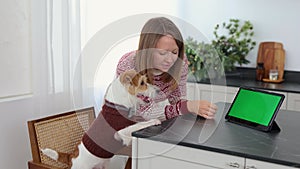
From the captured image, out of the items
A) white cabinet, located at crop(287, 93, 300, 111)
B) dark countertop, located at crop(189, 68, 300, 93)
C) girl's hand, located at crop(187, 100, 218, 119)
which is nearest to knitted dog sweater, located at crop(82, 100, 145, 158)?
girl's hand, located at crop(187, 100, 218, 119)

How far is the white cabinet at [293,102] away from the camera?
2.63 meters

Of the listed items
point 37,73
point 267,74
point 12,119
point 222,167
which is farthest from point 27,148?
point 267,74

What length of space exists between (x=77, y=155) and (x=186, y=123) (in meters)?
0.45

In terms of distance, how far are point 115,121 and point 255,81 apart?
2.09 meters

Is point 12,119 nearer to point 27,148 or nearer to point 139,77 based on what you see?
point 27,148

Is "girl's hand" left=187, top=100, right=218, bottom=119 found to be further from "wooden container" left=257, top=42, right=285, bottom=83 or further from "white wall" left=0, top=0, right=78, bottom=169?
"wooden container" left=257, top=42, right=285, bottom=83

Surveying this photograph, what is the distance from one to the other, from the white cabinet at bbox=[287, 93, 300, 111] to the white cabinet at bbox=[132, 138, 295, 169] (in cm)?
161

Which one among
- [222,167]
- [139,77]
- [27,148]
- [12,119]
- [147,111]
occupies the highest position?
[139,77]

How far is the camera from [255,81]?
10.2ft

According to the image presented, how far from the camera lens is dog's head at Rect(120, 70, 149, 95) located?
1.20 metres

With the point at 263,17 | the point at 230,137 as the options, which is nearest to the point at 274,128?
the point at 230,137

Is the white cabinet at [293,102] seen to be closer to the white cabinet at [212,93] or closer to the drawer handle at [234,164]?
the white cabinet at [212,93]

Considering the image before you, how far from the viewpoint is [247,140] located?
1.30 meters

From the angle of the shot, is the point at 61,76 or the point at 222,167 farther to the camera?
the point at 61,76
